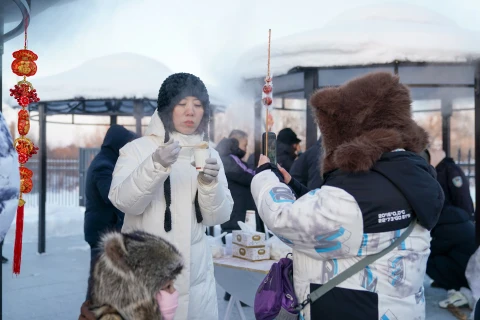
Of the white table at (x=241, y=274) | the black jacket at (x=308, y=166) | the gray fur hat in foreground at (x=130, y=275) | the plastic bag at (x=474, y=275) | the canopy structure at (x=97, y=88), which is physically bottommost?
the plastic bag at (x=474, y=275)

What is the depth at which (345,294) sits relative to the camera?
5.56 ft

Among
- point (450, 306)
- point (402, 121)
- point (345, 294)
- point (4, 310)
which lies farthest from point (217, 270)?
point (450, 306)

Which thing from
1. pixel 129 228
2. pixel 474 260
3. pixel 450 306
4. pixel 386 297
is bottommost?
pixel 450 306

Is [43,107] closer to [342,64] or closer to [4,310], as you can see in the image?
[4,310]

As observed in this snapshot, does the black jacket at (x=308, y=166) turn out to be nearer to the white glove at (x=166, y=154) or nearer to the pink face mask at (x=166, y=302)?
the white glove at (x=166, y=154)

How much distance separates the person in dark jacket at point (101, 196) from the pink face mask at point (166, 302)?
2.25 metres

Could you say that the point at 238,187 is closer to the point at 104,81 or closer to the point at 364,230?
the point at 104,81

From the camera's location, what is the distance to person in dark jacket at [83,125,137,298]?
12.5 ft

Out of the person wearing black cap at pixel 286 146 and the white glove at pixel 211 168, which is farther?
the person wearing black cap at pixel 286 146

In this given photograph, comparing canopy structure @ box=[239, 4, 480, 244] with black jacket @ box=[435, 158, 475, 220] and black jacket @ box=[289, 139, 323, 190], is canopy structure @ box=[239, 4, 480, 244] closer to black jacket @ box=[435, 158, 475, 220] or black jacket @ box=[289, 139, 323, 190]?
black jacket @ box=[435, 158, 475, 220]

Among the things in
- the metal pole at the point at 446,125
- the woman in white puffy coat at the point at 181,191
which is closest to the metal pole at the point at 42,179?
the woman in white puffy coat at the point at 181,191

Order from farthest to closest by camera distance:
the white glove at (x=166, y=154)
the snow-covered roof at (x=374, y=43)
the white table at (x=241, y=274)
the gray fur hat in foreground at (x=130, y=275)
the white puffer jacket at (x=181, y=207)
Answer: the snow-covered roof at (x=374, y=43)
the white table at (x=241, y=274)
the white puffer jacket at (x=181, y=207)
the white glove at (x=166, y=154)
the gray fur hat in foreground at (x=130, y=275)

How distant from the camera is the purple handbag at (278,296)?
1.80 metres

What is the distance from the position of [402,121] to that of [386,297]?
65 centimetres
